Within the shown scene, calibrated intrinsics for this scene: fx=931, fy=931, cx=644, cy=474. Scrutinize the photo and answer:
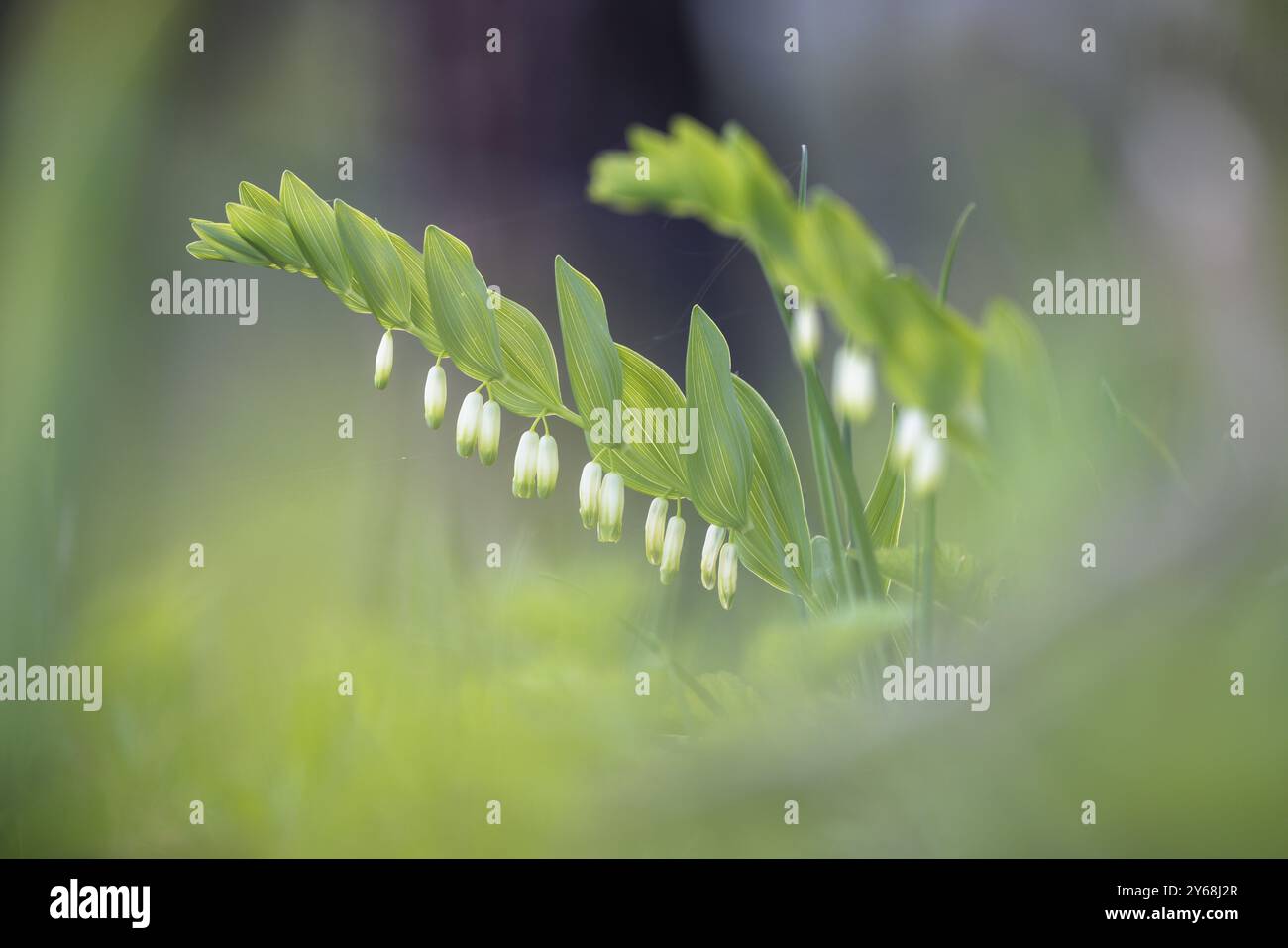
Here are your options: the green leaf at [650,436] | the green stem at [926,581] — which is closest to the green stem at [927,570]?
the green stem at [926,581]

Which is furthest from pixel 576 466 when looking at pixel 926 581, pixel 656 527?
pixel 926 581

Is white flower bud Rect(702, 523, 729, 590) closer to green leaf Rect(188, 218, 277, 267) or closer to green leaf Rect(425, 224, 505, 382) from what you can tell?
green leaf Rect(425, 224, 505, 382)

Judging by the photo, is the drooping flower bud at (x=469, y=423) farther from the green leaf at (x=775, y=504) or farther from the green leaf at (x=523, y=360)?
the green leaf at (x=775, y=504)

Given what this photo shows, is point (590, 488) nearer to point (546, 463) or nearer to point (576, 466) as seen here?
point (546, 463)
